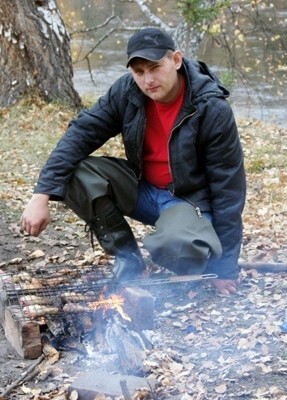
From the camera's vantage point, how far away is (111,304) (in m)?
4.18

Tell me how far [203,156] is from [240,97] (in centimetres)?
1114

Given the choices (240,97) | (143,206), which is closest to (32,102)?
(143,206)

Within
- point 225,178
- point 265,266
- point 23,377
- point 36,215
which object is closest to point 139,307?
point 23,377

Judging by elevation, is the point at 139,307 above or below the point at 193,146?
below

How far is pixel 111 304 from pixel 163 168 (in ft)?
3.14

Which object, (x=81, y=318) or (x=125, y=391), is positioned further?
(x=81, y=318)

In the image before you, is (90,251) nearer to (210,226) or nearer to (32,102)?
(210,226)

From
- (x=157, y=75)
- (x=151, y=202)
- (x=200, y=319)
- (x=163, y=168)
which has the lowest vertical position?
(x=200, y=319)

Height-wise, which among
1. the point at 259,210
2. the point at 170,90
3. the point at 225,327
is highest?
the point at 170,90

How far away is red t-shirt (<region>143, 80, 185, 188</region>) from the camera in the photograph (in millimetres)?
4477

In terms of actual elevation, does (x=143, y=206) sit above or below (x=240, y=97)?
above

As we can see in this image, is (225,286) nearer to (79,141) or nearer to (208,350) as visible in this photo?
(208,350)

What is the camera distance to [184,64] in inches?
175

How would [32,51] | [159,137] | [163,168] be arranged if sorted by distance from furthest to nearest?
1. [32,51]
2. [163,168]
3. [159,137]
